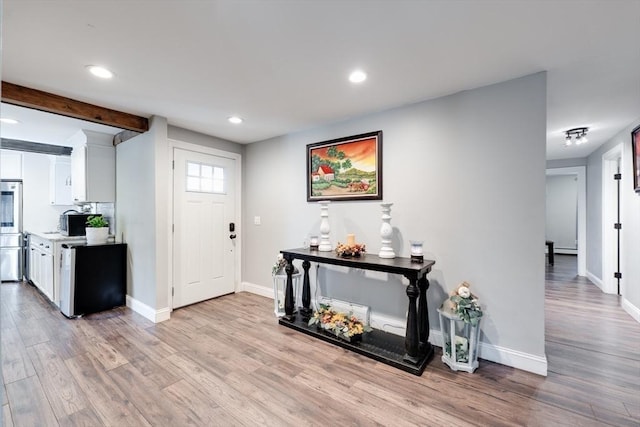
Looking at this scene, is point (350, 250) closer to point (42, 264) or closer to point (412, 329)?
point (412, 329)

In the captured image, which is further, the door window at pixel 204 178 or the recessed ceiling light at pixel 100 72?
the door window at pixel 204 178

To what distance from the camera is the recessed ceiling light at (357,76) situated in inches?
96.7

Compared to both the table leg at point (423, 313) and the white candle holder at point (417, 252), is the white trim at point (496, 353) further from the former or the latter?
the white candle holder at point (417, 252)

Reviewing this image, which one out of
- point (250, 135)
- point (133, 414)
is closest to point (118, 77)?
point (250, 135)

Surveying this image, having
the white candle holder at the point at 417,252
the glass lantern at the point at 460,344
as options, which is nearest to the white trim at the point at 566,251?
the glass lantern at the point at 460,344

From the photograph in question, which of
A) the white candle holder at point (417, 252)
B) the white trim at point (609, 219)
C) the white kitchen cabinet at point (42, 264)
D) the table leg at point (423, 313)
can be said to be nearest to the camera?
the table leg at point (423, 313)

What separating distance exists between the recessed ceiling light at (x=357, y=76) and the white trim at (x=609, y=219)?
13.3ft

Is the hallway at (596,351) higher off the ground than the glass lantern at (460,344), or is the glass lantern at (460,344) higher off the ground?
the glass lantern at (460,344)

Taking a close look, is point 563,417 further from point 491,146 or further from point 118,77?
point 118,77

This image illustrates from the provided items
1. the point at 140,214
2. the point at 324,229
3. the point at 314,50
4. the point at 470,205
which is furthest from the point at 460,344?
the point at 140,214

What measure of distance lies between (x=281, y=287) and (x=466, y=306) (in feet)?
6.61

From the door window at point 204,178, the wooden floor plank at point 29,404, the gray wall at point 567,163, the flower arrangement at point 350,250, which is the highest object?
the gray wall at point 567,163

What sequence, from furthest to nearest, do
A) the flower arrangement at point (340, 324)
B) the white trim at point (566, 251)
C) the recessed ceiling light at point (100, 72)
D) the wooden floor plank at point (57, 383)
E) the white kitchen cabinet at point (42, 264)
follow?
the white trim at point (566, 251) < the white kitchen cabinet at point (42, 264) < the flower arrangement at point (340, 324) < the recessed ceiling light at point (100, 72) < the wooden floor plank at point (57, 383)

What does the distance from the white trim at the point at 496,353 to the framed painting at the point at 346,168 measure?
49.0 inches
